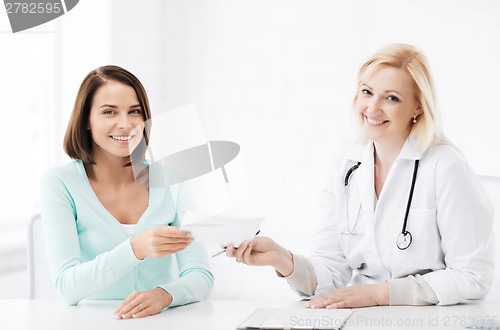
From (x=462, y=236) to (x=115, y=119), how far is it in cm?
103

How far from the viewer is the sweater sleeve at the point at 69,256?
5.91 ft

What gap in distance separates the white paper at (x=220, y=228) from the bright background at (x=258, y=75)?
5.47ft

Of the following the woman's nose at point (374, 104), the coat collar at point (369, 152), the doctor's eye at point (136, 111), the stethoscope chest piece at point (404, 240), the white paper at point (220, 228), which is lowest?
the stethoscope chest piece at point (404, 240)

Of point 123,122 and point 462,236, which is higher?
point 123,122

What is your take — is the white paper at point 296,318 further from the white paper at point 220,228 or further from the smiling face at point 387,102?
the smiling face at point 387,102

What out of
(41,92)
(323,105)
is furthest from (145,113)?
(323,105)

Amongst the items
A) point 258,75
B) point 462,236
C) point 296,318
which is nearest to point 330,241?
point 462,236

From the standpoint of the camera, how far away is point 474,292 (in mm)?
1817

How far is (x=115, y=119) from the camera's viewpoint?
79.4 inches

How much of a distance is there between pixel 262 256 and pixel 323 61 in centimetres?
212

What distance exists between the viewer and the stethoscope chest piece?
192 cm

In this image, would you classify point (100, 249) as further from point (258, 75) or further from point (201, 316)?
point (258, 75)

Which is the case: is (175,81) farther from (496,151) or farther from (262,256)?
(262,256)

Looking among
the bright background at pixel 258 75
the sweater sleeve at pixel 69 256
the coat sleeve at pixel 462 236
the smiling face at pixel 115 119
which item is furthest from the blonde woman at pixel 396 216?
the bright background at pixel 258 75
